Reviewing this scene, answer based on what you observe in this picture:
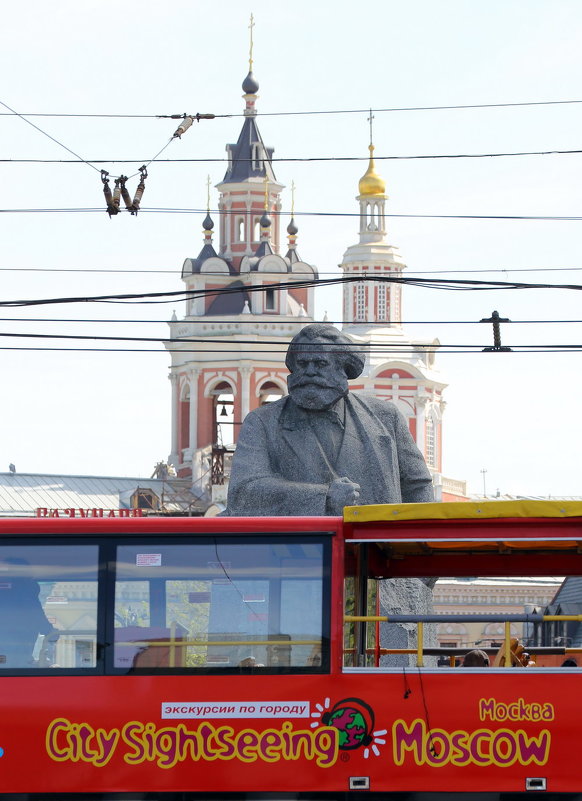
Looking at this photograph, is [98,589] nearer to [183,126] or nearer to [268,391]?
[183,126]

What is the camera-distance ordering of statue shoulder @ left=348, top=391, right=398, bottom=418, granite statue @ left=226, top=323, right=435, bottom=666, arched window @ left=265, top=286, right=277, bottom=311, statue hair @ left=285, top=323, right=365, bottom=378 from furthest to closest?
1. arched window @ left=265, top=286, right=277, bottom=311
2. statue shoulder @ left=348, top=391, right=398, bottom=418
3. statue hair @ left=285, top=323, right=365, bottom=378
4. granite statue @ left=226, top=323, right=435, bottom=666

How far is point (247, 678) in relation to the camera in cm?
1365

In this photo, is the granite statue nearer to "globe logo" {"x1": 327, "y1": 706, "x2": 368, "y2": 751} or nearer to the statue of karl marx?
the statue of karl marx

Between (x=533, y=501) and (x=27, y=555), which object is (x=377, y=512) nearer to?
(x=533, y=501)

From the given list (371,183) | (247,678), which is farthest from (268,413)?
(371,183)

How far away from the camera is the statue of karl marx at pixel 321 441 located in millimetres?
18734

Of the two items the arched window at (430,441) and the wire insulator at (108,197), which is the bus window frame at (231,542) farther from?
the arched window at (430,441)

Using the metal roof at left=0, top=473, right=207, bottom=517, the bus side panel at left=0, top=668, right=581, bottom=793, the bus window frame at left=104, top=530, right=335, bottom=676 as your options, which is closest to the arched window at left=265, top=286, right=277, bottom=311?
the metal roof at left=0, top=473, right=207, bottom=517

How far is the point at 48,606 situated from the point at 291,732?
197cm

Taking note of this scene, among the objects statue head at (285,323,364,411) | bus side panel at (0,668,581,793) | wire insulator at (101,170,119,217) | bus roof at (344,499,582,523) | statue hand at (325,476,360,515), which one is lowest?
bus side panel at (0,668,581,793)

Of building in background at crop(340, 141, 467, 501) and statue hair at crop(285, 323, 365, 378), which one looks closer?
statue hair at crop(285, 323, 365, 378)

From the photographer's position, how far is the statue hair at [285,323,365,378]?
62.2ft

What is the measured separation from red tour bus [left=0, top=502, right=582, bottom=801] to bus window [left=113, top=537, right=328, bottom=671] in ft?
0.03

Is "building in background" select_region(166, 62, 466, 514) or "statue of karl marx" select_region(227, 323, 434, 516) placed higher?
"building in background" select_region(166, 62, 466, 514)
